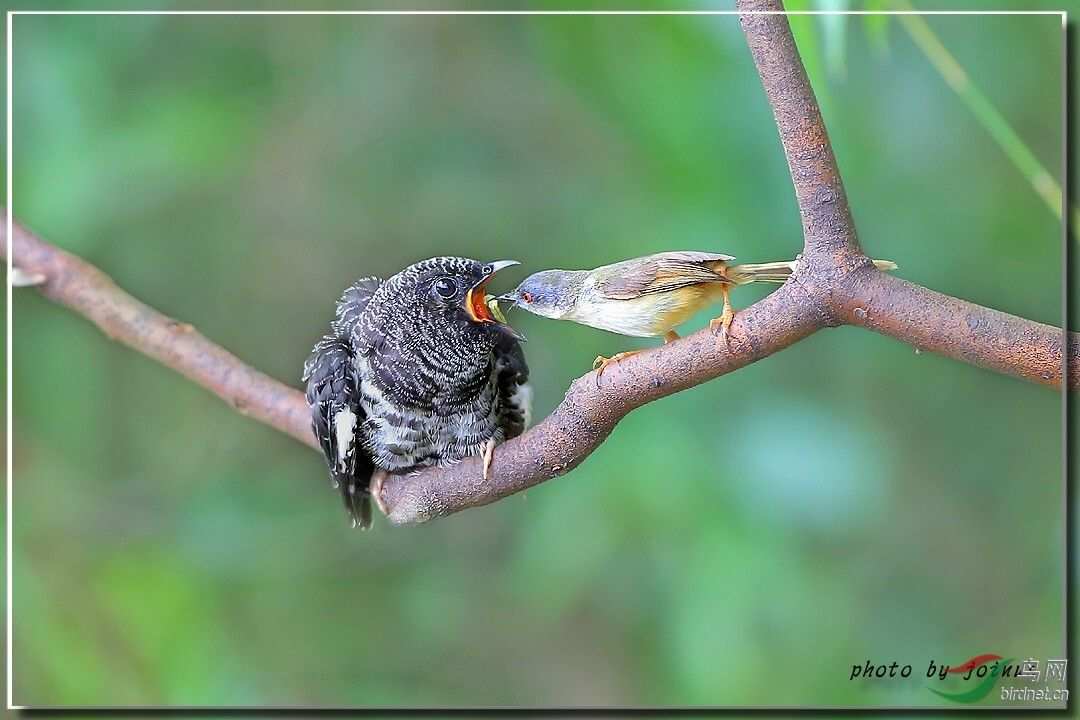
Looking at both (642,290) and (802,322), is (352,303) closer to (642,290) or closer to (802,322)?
(642,290)

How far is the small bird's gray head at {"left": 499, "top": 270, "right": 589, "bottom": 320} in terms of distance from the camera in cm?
111

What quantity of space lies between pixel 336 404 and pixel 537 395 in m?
0.27

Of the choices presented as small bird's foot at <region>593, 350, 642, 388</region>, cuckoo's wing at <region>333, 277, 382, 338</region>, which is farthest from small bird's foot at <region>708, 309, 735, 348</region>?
cuckoo's wing at <region>333, 277, 382, 338</region>

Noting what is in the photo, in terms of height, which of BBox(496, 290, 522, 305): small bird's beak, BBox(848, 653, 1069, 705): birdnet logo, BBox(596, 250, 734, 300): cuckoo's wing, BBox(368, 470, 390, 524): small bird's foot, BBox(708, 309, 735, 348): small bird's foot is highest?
BBox(596, 250, 734, 300): cuckoo's wing

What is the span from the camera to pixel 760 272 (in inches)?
42.9

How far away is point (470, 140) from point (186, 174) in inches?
15.9

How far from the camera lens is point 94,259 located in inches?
52.7

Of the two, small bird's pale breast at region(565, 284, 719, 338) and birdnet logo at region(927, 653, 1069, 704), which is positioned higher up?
small bird's pale breast at region(565, 284, 719, 338)

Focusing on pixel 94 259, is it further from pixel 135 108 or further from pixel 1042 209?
pixel 1042 209

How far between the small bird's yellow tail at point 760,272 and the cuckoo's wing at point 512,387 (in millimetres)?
300

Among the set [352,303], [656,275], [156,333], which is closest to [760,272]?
[656,275]

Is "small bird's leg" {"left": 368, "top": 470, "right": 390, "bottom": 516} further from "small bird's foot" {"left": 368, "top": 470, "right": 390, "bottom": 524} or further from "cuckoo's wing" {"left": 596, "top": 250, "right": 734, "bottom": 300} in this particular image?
"cuckoo's wing" {"left": 596, "top": 250, "right": 734, "bottom": 300}

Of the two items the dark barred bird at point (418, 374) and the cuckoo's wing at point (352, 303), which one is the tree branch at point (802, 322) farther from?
the cuckoo's wing at point (352, 303)

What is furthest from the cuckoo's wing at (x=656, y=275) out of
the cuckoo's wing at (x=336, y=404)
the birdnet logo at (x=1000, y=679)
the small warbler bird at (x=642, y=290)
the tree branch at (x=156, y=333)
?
the birdnet logo at (x=1000, y=679)
